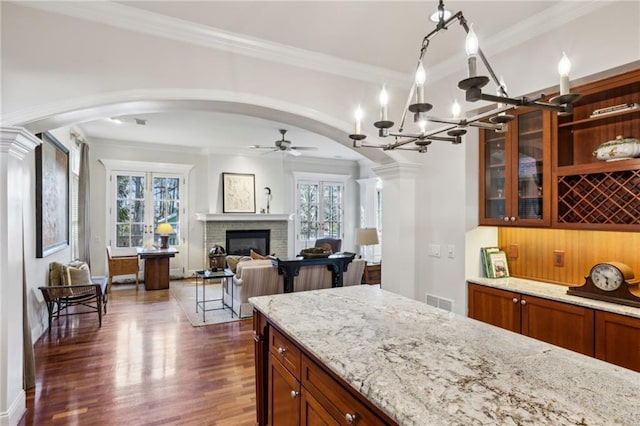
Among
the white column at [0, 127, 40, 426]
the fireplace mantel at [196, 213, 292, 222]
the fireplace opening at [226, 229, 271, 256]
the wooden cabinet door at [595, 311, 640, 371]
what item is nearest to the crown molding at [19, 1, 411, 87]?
the white column at [0, 127, 40, 426]

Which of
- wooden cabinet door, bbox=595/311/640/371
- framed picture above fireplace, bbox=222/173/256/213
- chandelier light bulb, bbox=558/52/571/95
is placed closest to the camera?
chandelier light bulb, bbox=558/52/571/95

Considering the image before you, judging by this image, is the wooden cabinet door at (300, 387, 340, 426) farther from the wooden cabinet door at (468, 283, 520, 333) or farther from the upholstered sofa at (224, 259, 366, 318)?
the upholstered sofa at (224, 259, 366, 318)

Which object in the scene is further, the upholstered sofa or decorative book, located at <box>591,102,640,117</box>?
the upholstered sofa

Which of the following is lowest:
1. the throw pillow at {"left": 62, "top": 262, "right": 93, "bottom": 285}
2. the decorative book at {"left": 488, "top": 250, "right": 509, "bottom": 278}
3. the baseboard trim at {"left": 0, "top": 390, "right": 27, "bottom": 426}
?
the baseboard trim at {"left": 0, "top": 390, "right": 27, "bottom": 426}

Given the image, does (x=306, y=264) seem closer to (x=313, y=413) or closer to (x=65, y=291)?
(x=65, y=291)

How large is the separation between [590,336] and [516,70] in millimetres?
2059

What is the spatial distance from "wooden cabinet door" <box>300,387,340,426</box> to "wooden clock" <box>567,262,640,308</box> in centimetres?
217

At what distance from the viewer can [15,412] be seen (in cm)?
246

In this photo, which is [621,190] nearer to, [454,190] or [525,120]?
[525,120]

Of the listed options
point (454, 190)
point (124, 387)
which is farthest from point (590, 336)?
point (124, 387)

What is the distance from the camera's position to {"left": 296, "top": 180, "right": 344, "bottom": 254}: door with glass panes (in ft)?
31.1

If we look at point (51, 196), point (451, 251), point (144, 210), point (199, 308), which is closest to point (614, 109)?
point (451, 251)

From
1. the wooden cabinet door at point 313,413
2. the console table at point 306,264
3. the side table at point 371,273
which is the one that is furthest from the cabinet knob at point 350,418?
the side table at point 371,273

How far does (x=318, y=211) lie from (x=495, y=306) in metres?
6.89
